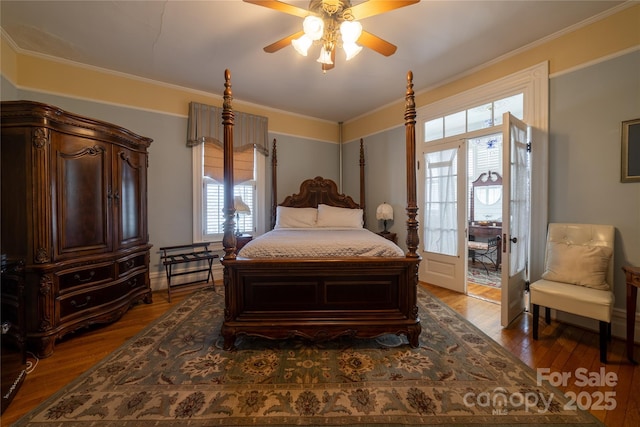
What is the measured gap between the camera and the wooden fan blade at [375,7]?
1.75 m

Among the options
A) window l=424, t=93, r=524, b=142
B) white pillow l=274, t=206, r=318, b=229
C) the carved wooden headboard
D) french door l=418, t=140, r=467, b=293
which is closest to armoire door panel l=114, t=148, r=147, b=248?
white pillow l=274, t=206, r=318, b=229

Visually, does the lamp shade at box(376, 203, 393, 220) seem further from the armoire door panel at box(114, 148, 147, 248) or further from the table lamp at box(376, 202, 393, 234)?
the armoire door panel at box(114, 148, 147, 248)

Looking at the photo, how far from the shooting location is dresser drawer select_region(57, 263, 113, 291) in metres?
2.25

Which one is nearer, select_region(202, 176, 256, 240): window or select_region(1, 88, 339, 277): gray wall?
select_region(1, 88, 339, 277): gray wall

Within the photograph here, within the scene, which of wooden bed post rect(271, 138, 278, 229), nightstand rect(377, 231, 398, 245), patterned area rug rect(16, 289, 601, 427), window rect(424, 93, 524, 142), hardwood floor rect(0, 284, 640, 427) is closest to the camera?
patterned area rug rect(16, 289, 601, 427)

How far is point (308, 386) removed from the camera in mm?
1688

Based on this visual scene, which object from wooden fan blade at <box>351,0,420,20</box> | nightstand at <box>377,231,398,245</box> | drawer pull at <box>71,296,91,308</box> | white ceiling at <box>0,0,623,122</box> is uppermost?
white ceiling at <box>0,0,623,122</box>

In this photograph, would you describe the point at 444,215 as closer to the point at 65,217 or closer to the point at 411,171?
the point at 411,171

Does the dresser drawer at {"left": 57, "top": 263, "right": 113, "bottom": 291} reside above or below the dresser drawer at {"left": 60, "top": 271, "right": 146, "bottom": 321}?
Result: above

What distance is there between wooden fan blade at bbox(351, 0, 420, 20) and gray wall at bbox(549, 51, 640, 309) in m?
2.04

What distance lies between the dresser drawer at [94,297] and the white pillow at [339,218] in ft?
8.13

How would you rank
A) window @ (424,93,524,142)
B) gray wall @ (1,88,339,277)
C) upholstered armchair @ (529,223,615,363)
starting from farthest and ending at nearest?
gray wall @ (1,88,339,277)
window @ (424,93,524,142)
upholstered armchair @ (529,223,615,363)

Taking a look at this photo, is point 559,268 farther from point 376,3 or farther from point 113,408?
point 113,408

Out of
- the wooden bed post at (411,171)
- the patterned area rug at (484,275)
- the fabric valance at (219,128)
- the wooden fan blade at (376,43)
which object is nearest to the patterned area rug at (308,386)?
the wooden bed post at (411,171)
